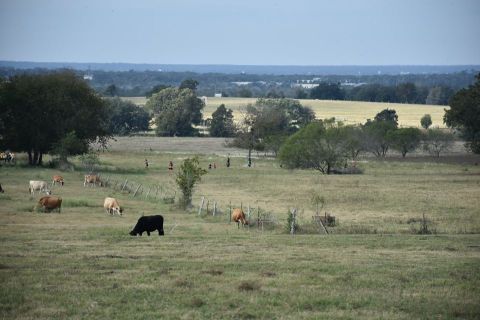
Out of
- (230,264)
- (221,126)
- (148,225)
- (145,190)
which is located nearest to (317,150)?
(145,190)

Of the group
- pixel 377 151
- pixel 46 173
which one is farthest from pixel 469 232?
pixel 377 151

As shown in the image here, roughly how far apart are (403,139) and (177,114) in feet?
169

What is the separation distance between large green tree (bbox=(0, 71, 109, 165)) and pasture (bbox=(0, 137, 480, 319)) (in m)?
25.5

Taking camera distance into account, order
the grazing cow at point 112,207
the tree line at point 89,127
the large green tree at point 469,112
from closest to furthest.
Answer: the grazing cow at point 112,207 → the tree line at point 89,127 → the large green tree at point 469,112

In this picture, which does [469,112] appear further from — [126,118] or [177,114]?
[126,118]

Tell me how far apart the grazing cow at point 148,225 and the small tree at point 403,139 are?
75.6 metres

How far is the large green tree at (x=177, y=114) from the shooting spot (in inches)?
5655

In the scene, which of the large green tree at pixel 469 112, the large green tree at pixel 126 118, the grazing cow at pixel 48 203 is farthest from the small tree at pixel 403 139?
the grazing cow at pixel 48 203

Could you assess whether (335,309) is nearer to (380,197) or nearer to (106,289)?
(106,289)

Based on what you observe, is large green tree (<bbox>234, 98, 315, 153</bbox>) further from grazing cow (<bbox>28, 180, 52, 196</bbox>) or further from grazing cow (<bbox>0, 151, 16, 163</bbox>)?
grazing cow (<bbox>28, 180, 52, 196</bbox>)

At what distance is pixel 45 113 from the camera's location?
73.9 m

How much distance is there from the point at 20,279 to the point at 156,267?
11.3ft

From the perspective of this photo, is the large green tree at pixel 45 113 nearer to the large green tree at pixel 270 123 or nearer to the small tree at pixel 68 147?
the small tree at pixel 68 147

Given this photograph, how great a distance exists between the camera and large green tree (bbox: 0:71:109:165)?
236 ft
